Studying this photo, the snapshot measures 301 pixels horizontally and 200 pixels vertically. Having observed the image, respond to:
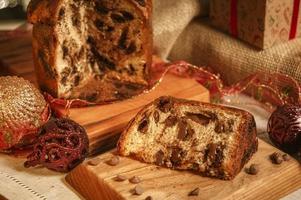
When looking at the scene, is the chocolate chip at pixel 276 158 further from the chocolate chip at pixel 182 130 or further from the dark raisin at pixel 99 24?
the dark raisin at pixel 99 24

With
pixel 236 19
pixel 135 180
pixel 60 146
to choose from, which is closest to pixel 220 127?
pixel 135 180

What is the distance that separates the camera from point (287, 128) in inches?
64.8

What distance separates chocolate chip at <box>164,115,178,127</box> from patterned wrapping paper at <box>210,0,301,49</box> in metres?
0.60

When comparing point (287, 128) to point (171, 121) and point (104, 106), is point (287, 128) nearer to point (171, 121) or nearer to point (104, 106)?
point (171, 121)

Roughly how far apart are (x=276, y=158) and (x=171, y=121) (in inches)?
12.0

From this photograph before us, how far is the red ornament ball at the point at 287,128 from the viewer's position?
1.64 m

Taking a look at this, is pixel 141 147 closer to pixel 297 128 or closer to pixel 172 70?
pixel 297 128

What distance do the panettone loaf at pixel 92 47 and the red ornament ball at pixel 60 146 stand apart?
0.30 metres

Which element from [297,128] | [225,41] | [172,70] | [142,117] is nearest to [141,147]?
[142,117]

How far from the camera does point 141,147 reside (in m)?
1.61

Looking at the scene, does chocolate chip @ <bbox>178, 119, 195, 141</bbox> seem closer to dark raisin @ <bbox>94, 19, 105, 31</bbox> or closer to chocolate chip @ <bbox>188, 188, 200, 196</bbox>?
chocolate chip @ <bbox>188, 188, 200, 196</bbox>

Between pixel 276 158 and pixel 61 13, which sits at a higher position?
pixel 61 13

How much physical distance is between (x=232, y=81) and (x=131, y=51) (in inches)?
16.6

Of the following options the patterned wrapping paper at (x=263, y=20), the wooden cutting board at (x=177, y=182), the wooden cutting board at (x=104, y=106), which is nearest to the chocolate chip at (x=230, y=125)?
the wooden cutting board at (x=177, y=182)
